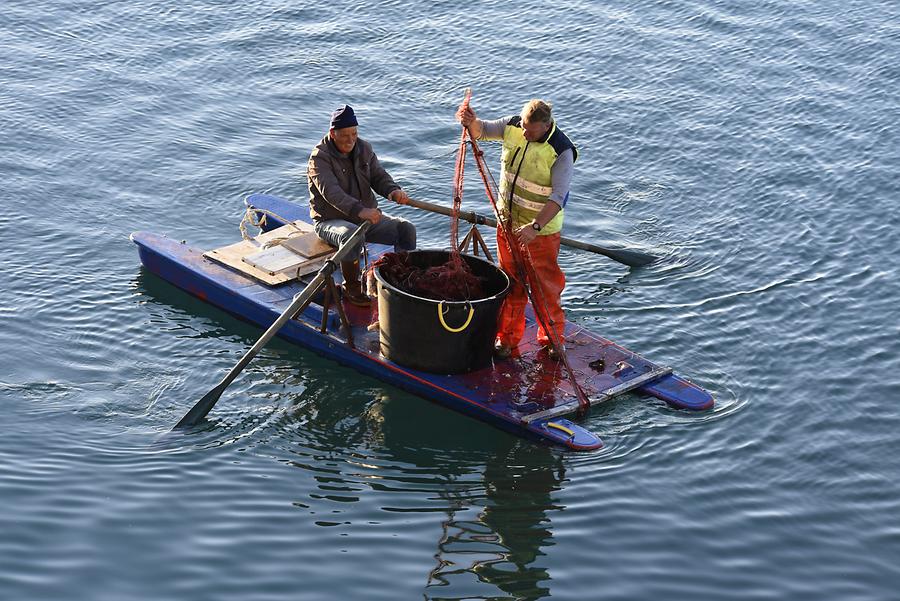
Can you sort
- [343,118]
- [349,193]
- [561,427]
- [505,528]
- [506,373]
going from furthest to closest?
1. [349,193]
2. [343,118]
3. [506,373]
4. [561,427]
5. [505,528]

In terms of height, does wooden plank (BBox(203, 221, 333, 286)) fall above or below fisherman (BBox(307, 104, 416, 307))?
below

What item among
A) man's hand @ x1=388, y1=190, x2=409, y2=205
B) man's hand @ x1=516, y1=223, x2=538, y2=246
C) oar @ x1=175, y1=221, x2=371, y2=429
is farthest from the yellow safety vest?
oar @ x1=175, y1=221, x2=371, y2=429

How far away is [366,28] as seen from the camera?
63.3 ft

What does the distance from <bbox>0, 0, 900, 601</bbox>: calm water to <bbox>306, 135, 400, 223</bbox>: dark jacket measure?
4.42 feet

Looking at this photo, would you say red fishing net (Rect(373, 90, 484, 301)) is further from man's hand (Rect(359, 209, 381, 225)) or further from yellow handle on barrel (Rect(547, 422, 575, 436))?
yellow handle on barrel (Rect(547, 422, 575, 436))

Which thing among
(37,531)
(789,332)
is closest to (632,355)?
(789,332)

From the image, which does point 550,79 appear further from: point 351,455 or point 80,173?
point 351,455

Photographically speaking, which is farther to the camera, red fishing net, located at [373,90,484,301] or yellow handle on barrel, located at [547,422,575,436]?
red fishing net, located at [373,90,484,301]

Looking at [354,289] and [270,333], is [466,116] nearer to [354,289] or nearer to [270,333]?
[354,289]

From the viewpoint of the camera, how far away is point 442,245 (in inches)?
502

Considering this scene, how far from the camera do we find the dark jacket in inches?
395

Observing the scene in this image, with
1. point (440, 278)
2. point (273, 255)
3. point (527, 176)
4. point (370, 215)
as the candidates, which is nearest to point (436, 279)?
point (440, 278)

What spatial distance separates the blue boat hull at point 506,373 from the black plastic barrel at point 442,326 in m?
0.12

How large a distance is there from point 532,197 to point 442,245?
3322mm
